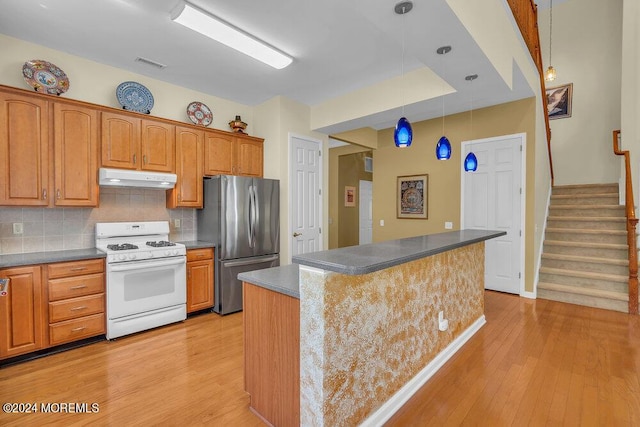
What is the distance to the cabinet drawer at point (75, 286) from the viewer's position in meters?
2.67

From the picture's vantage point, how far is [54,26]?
8.72 ft

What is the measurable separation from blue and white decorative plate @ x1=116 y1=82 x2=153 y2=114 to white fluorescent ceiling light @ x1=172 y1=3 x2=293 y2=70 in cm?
136

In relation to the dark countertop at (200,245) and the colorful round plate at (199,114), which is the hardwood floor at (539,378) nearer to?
the dark countertop at (200,245)

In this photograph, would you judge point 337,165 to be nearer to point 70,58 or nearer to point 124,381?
point 70,58

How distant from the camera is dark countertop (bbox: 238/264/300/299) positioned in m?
1.61

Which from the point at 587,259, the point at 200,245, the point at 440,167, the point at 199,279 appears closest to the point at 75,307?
the point at 199,279

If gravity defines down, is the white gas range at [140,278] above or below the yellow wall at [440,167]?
below

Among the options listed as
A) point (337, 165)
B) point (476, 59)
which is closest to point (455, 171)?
point (476, 59)

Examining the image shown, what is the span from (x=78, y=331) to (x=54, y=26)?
2773mm

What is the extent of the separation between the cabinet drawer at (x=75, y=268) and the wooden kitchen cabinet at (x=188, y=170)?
3.51 ft

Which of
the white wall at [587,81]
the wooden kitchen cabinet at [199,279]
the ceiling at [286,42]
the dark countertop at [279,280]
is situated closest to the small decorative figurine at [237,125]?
the ceiling at [286,42]

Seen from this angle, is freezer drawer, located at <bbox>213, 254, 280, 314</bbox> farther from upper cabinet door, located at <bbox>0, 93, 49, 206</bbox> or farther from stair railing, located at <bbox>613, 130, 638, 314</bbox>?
stair railing, located at <bbox>613, 130, 638, 314</bbox>

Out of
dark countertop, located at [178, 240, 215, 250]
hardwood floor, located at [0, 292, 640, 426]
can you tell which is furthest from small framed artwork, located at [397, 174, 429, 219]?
dark countertop, located at [178, 240, 215, 250]

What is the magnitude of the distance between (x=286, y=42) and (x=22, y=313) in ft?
11.1
